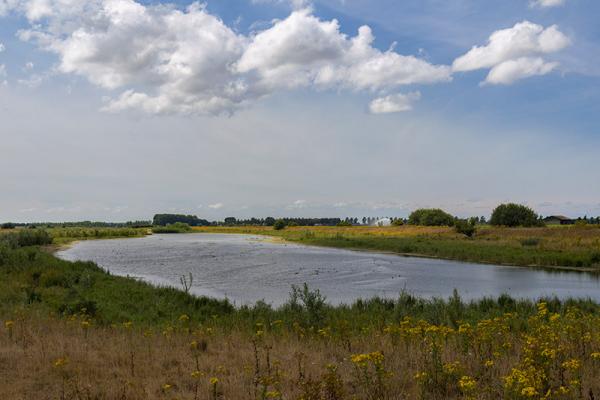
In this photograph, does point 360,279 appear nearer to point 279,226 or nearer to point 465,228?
point 465,228

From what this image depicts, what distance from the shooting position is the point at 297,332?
9.77 m

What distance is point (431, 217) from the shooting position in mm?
107062

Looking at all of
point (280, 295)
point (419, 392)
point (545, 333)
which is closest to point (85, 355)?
point (419, 392)

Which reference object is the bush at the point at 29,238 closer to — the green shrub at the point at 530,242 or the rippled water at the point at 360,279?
the rippled water at the point at 360,279

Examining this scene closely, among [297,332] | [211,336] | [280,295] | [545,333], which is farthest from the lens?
[280,295]

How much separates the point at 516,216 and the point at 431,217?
76.4 ft

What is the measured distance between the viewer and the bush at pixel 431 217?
343ft

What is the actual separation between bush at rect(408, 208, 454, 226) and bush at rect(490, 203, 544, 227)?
14043 millimetres

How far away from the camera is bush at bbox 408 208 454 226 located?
104688mm

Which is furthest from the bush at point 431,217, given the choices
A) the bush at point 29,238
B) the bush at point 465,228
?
the bush at point 29,238

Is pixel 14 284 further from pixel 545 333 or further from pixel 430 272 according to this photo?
pixel 430 272

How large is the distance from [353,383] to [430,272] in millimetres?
27520

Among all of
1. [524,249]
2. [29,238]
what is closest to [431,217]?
[524,249]

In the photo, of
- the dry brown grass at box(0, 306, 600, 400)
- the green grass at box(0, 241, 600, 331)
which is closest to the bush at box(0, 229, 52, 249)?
the green grass at box(0, 241, 600, 331)
